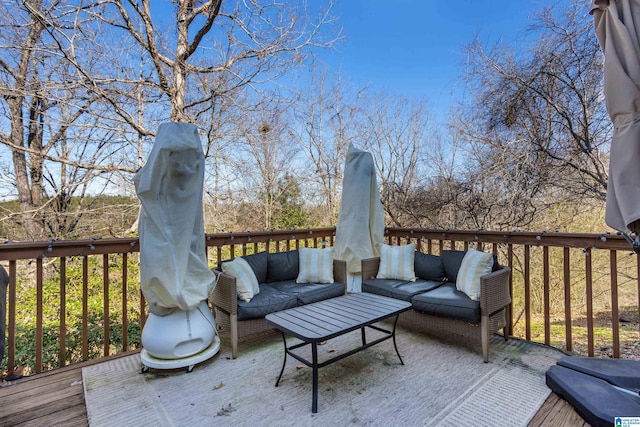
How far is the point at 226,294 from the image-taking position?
2.83m

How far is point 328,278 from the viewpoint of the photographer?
356cm

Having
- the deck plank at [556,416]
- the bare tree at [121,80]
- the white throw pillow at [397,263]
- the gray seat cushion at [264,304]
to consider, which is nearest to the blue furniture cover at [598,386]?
the deck plank at [556,416]

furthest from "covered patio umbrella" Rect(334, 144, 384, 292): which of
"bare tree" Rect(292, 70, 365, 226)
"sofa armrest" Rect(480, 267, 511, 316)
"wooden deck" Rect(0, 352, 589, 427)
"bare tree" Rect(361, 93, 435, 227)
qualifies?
"bare tree" Rect(292, 70, 365, 226)

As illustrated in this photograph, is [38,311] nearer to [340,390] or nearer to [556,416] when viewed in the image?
[340,390]

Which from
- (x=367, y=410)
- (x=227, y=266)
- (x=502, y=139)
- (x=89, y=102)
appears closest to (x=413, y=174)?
(x=502, y=139)

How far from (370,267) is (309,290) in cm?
90

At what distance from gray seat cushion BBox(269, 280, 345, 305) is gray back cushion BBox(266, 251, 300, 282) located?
0.26ft

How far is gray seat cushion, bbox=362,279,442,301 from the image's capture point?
124 inches

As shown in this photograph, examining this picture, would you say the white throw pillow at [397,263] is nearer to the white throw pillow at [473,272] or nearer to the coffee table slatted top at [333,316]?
the white throw pillow at [473,272]

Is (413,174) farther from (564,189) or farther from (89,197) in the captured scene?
(89,197)

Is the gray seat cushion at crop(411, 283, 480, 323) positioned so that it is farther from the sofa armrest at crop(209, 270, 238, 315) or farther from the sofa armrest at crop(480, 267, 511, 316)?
the sofa armrest at crop(209, 270, 238, 315)

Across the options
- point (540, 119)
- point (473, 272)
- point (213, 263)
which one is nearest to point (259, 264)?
point (473, 272)

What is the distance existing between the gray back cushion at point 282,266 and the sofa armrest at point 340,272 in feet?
1.49

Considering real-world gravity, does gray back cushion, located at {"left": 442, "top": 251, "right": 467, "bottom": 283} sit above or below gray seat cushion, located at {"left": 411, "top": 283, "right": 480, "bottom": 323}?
above
